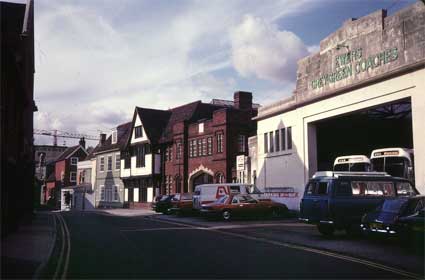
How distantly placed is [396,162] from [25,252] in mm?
17835

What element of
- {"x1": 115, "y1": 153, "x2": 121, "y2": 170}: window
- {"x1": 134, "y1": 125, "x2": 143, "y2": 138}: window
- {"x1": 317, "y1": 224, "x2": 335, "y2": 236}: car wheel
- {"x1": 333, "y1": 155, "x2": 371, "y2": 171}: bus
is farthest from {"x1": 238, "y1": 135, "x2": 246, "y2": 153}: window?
{"x1": 317, "y1": 224, "x2": 335, "y2": 236}: car wheel

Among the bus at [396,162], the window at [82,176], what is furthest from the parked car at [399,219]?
the window at [82,176]

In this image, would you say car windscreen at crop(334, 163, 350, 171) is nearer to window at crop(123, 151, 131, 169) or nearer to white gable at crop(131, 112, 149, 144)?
white gable at crop(131, 112, 149, 144)

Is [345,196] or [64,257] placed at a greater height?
[345,196]

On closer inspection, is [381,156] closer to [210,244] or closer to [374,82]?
[374,82]

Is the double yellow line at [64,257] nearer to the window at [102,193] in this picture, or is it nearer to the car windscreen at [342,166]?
the car windscreen at [342,166]

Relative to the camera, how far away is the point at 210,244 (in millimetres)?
16344

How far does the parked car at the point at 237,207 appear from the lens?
28.6 m

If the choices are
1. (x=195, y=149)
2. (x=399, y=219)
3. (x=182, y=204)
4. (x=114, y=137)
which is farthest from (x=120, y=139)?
(x=399, y=219)

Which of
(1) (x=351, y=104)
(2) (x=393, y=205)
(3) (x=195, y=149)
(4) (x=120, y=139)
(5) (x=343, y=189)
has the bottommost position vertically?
(2) (x=393, y=205)

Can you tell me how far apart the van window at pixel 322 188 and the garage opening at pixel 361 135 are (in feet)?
45.4

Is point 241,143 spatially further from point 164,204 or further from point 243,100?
point 164,204

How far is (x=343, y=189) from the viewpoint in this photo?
1836 centimetres

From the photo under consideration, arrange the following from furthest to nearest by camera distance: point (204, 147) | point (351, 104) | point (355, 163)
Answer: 1. point (204, 147)
2. point (351, 104)
3. point (355, 163)
